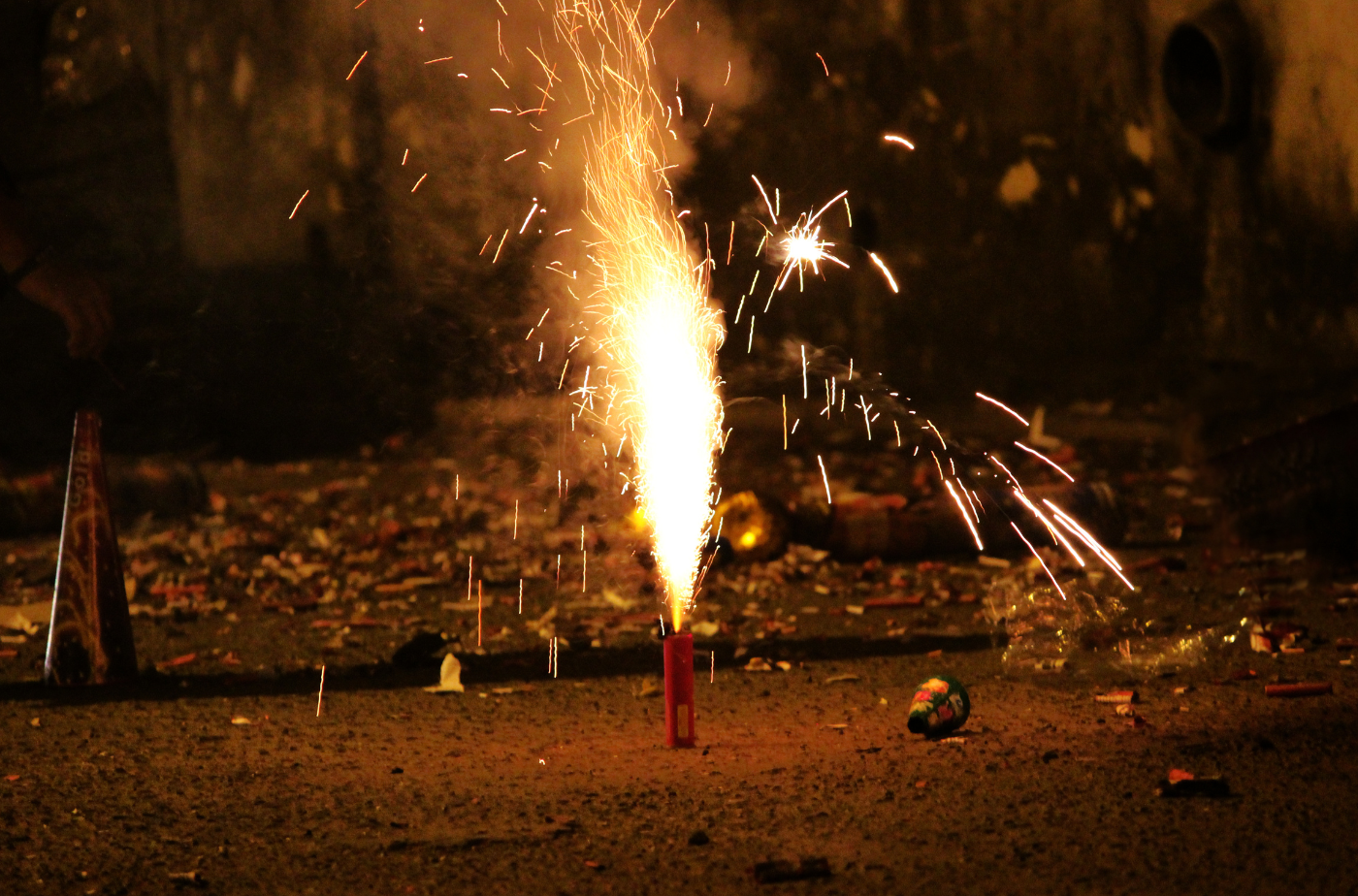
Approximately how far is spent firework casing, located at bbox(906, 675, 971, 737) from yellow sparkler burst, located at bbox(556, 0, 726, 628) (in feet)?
2.66

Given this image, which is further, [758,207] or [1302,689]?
[758,207]

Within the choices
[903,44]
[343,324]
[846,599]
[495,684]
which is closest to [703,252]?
[903,44]

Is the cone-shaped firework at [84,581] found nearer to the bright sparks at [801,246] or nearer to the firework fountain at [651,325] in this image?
the firework fountain at [651,325]

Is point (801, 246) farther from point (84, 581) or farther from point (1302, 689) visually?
point (1302, 689)

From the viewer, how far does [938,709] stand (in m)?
4.36

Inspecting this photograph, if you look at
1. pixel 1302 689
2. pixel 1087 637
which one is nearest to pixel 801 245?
pixel 1087 637

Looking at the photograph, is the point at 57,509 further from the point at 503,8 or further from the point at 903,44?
the point at 903,44

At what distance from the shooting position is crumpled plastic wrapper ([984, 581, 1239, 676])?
17.9 feet

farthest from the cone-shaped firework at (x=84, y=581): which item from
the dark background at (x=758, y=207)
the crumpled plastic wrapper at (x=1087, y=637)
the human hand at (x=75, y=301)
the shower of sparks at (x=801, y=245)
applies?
the shower of sparks at (x=801, y=245)

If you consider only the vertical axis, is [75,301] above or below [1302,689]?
above

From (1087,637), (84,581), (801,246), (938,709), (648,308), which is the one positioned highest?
(801,246)

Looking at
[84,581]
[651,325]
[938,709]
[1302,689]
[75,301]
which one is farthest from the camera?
[651,325]

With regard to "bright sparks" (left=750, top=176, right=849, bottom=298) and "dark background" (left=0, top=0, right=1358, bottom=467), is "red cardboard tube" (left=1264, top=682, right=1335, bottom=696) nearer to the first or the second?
"dark background" (left=0, top=0, right=1358, bottom=467)

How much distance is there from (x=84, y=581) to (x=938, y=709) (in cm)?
324
